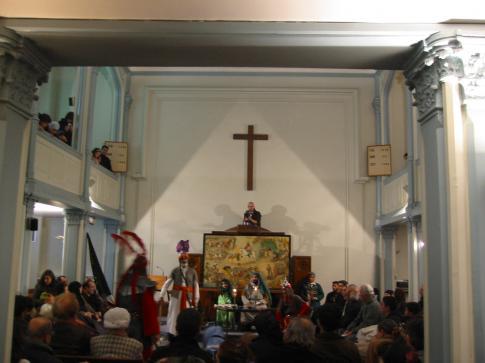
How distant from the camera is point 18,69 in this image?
550 cm

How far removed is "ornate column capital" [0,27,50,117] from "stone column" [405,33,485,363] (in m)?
3.73

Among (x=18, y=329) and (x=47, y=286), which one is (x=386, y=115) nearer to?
(x=47, y=286)

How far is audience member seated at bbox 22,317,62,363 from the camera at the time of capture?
436 centimetres

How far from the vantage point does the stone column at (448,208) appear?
4852 mm

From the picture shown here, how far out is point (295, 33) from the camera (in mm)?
5371

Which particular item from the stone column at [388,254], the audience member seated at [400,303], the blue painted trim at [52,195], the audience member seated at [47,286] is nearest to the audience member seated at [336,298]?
the audience member seated at [400,303]

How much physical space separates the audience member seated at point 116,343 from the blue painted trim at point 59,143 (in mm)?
7085

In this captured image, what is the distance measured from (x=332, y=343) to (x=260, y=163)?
13.1 m

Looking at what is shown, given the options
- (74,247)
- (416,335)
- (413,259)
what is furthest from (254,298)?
(416,335)

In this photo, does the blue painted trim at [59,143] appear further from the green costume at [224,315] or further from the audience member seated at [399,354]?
the audience member seated at [399,354]

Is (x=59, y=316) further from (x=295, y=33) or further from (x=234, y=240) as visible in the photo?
(x=234, y=240)

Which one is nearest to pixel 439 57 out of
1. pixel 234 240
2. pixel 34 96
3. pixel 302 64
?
pixel 302 64

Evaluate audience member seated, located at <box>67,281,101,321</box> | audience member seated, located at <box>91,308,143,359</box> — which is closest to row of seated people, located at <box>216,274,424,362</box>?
audience member seated, located at <box>91,308,143,359</box>

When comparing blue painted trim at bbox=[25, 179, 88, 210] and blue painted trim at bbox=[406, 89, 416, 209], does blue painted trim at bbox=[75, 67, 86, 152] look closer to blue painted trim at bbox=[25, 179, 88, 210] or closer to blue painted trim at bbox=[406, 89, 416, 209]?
blue painted trim at bbox=[25, 179, 88, 210]
